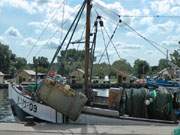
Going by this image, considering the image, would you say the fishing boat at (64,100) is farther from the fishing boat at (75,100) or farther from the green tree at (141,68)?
the green tree at (141,68)

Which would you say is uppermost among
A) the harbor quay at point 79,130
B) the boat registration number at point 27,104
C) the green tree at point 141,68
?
the green tree at point 141,68

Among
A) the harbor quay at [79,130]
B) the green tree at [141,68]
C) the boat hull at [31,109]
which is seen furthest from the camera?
the green tree at [141,68]

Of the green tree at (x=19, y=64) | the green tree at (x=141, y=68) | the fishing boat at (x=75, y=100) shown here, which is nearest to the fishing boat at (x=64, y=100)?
the fishing boat at (x=75, y=100)

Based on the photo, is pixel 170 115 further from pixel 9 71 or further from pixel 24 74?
pixel 9 71

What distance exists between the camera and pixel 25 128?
15.4 meters

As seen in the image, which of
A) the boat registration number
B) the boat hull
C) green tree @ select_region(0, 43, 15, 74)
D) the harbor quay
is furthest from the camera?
green tree @ select_region(0, 43, 15, 74)

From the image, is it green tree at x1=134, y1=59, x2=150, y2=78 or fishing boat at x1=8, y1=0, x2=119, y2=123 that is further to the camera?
green tree at x1=134, y1=59, x2=150, y2=78

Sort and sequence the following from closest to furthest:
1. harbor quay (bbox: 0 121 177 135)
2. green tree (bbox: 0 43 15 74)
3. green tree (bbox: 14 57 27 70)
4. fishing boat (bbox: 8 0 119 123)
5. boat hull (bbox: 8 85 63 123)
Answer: harbor quay (bbox: 0 121 177 135) < fishing boat (bbox: 8 0 119 123) < boat hull (bbox: 8 85 63 123) < green tree (bbox: 0 43 15 74) < green tree (bbox: 14 57 27 70)

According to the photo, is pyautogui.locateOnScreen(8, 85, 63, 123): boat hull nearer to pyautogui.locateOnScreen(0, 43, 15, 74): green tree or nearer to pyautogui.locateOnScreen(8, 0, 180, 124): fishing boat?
pyautogui.locateOnScreen(8, 0, 180, 124): fishing boat

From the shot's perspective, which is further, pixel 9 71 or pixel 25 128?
pixel 9 71

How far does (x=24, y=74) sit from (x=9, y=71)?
2188cm

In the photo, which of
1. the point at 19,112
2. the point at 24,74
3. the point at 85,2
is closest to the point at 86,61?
the point at 85,2

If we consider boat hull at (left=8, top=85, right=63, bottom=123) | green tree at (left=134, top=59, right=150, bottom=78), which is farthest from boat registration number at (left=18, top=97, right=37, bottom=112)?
green tree at (left=134, top=59, right=150, bottom=78)

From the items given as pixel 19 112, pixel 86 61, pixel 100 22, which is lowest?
pixel 19 112
